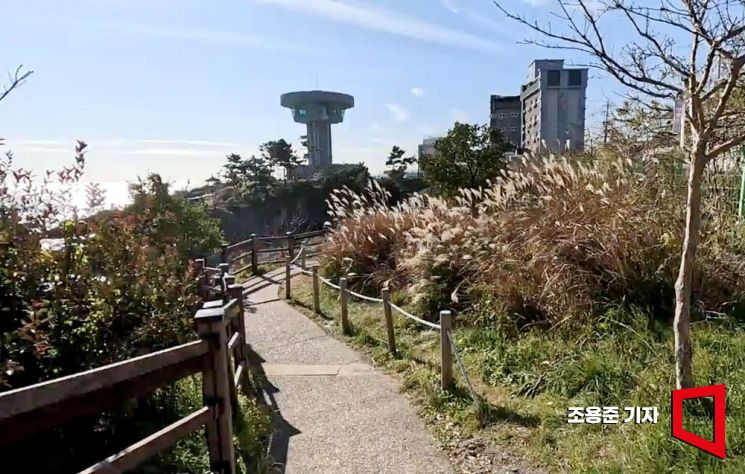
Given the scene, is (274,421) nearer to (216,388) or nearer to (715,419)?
(216,388)

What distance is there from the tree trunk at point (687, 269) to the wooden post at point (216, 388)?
2.27 meters

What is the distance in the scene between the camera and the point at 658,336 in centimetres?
339

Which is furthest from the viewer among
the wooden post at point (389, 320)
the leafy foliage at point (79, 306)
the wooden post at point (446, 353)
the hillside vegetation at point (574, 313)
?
the wooden post at point (389, 320)

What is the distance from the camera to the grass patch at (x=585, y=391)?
91.9 inches

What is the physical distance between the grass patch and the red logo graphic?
1.3 inches

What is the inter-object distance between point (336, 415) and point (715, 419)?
2.38 m

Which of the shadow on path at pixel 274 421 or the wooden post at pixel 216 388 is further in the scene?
the shadow on path at pixel 274 421

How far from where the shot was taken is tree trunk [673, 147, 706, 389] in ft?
7.36

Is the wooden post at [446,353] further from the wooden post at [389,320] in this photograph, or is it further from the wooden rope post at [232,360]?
the wooden rope post at [232,360]

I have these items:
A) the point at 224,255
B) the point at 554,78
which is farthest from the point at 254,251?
the point at 554,78

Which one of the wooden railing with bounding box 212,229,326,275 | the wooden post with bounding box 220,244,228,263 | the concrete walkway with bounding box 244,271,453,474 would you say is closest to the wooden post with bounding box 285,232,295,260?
the wooden railing with bounding box 212,229,326,275

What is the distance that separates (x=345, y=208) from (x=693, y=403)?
7576 mm

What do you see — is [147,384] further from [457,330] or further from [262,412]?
[457,330]

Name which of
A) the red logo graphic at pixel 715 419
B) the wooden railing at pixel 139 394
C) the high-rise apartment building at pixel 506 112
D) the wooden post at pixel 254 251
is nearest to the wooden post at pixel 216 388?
the wooden railing at pixel 139 394
